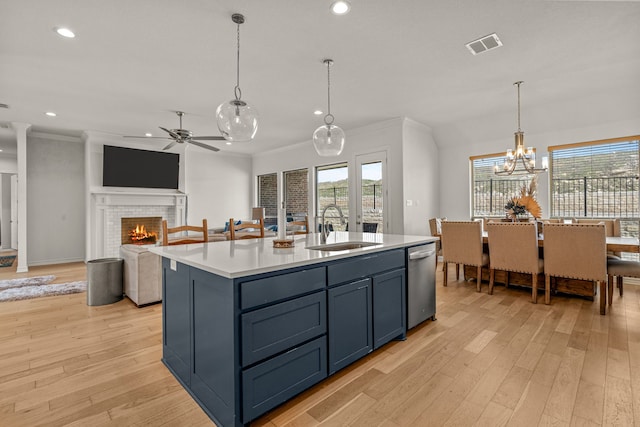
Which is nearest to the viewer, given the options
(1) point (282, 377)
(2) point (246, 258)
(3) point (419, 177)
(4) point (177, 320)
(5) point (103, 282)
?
(1) point (282, 377)

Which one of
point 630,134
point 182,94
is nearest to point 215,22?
point 182,94

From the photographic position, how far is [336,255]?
6.37ft

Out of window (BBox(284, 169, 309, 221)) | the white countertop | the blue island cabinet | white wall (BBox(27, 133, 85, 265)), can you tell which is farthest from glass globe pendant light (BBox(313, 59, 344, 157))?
white wall (BBox(27, 133, 85, 265))

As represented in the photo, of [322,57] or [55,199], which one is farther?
[55,199]

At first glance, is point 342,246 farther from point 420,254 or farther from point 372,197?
point 372,197

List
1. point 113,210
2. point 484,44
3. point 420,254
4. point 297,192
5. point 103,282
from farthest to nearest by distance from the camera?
point 297,192 < point 113,210 < point 103,282 < point 484,44 < point 420,254

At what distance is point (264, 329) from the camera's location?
158cm

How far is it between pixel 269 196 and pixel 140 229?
3.18 metres

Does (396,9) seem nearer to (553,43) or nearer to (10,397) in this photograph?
(553,43)

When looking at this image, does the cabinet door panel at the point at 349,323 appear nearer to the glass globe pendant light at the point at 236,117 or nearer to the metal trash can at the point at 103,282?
the glass globe pendant light at the point at 236,117

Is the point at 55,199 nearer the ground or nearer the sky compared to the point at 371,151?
nearer the ground

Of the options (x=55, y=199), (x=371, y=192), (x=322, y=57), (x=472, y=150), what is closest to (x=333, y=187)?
(x=371, y=192)

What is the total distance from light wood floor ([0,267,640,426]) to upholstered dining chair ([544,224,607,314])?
0.38 meters

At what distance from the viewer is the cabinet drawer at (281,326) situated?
5.02 feet
